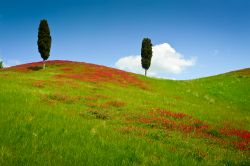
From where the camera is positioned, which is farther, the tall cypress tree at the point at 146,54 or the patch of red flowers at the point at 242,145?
the tall cypress tree at the point at 146,54

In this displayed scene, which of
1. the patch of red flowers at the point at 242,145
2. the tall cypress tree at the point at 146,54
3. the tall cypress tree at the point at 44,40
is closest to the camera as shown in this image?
the patch of red flowers at the point at 242,145

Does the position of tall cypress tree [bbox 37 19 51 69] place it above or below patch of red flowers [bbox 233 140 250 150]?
above

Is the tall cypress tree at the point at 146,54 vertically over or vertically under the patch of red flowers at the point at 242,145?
over

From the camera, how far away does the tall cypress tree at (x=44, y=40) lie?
59875 millimetres

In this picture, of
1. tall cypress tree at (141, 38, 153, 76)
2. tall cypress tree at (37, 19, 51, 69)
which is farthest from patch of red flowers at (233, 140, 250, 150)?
tall cypress tree at (141, 38, 153, 76)

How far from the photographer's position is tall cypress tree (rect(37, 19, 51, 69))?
59.9 m

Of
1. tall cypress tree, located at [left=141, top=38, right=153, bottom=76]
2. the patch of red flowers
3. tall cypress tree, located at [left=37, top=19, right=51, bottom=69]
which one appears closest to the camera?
the patch of red flowers

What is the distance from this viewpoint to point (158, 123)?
608 inches

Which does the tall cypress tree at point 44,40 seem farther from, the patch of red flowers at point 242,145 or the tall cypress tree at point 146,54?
the patch of red flowers at point 242,145

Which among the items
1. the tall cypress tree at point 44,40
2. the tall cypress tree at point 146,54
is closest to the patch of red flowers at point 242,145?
the tall cypress tree at point 44,40

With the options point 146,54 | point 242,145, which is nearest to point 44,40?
point 146,54

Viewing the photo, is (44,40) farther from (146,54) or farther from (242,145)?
(242,145)

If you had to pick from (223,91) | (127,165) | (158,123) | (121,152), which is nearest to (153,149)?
(121,152)

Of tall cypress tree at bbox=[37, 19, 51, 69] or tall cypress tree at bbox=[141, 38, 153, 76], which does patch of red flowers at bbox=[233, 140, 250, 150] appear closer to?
tall cypress tree at bbox=[37, 19, 51, 69]
